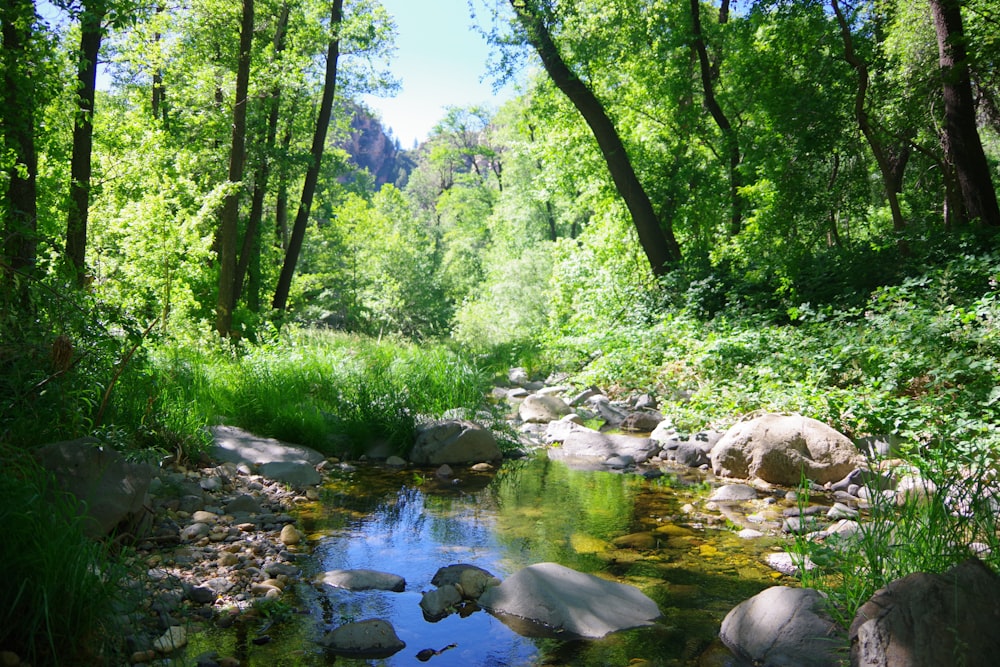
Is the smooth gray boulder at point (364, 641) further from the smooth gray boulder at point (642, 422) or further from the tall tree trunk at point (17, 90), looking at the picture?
the smooth gray boulder at point (642, 422)

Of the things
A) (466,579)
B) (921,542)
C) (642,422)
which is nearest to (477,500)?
(466,579)

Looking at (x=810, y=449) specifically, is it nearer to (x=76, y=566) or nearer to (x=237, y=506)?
(x=237, y=506)

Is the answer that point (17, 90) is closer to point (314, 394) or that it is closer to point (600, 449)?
point (314, 394)

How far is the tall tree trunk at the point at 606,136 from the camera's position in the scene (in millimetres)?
13031

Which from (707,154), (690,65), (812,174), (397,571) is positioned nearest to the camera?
(397,571)

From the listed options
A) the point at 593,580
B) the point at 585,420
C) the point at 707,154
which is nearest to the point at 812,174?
the point at 707,154

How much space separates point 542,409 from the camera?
1084cm

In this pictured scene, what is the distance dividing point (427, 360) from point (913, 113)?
9.38m

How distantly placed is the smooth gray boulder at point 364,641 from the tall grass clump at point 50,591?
1.03 meters

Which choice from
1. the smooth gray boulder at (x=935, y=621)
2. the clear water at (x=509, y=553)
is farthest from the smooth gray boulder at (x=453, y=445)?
the smooth gray boulder at (x=935, y=621)

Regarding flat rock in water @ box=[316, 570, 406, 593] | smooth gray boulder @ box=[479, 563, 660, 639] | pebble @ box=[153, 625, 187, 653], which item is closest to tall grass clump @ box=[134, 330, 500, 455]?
flat rock in water @ box=[316, 570, 406, 593]

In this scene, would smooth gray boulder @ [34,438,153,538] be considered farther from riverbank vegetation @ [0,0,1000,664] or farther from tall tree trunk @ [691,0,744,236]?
tall tree trunk @ [691,0,744,236]

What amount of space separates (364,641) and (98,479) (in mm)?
1849

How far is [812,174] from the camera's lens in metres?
13.6
